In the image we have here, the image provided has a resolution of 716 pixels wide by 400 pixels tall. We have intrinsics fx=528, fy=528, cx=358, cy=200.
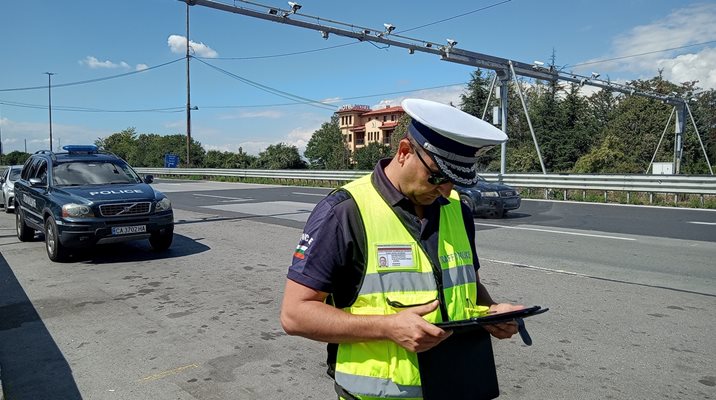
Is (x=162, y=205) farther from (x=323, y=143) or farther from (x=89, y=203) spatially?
(x=323, y=143)

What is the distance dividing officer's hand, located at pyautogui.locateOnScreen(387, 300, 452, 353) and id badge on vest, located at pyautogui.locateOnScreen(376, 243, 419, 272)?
0.17 metres

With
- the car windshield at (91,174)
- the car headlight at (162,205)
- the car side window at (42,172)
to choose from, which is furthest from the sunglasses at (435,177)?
the car side window at (42,172)

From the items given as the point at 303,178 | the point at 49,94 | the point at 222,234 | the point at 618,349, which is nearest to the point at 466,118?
the point at 618,349

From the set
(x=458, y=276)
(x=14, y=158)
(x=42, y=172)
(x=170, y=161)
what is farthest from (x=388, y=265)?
(x=14, y=158)

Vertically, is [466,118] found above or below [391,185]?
above

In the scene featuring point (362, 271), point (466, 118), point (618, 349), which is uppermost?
point (466, 118)

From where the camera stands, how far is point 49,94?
6197 cm

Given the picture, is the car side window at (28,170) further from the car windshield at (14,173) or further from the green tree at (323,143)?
the green tree at (323,143)

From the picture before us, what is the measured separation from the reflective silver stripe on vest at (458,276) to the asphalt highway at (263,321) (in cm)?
32

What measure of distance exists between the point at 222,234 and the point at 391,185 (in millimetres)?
10295

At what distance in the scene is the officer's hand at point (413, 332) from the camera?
1602mm

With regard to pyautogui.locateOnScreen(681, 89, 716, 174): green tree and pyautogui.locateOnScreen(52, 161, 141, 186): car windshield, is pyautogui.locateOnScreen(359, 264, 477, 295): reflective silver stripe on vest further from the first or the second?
pyautogui.locateOnScreen(681, 89, 716, 174): green tree

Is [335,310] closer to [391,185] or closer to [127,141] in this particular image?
[391,185]

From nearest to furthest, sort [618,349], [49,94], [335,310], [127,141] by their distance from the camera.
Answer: [335,310], [618,349], [49,94], [127,141]
